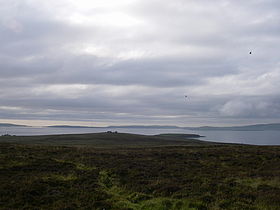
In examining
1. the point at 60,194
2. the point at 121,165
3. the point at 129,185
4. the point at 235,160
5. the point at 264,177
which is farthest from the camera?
the point at 235,160

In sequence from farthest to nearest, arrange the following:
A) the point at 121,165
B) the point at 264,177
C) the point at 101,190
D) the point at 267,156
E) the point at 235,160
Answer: the point at 267,156, the point at 235,160, the point at 121,165, the point at 264,177, the point at 101,190

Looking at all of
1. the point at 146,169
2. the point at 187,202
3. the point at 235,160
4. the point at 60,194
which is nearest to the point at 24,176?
the point at 60,194

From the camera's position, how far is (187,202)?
44.1 ft

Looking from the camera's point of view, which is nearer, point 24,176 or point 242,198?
point 242,198

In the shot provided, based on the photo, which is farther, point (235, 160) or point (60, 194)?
point (235, 160)

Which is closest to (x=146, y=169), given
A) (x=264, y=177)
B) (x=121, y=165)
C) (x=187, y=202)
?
(x=121, y=165)

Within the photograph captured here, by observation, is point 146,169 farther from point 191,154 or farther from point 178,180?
point 191,154

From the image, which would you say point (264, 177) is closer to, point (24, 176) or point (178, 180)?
point (178, 180)

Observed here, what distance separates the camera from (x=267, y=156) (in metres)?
32.0

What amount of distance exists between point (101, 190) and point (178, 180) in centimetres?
560

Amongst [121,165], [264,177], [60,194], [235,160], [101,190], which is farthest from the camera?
[235,160]

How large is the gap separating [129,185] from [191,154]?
18408 millimetres

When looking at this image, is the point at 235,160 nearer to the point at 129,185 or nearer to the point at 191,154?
the point at 191,154

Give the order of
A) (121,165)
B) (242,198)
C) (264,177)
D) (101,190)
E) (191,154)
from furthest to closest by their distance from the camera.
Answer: (191,154) → (121,165) → (264,177) → (101,190) → (242,198)
